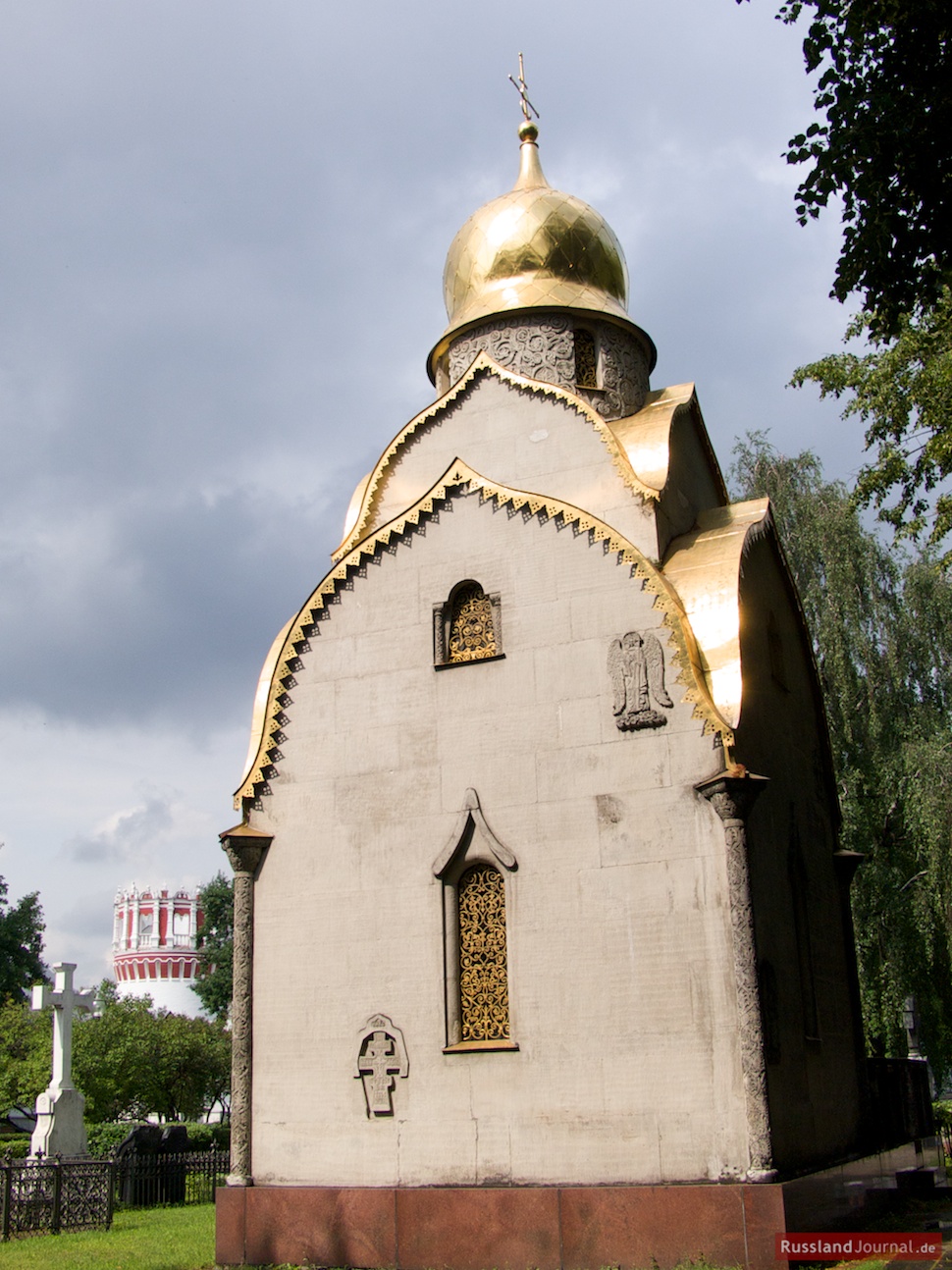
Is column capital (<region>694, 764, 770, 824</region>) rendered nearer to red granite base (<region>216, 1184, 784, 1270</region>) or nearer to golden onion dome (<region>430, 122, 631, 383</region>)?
red granite base (<region>216, 1184, 784, 1270</region>)

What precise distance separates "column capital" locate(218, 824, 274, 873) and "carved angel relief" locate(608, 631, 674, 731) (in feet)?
12.5

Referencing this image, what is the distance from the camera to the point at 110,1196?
15.6m

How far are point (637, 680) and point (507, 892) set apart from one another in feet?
7.23

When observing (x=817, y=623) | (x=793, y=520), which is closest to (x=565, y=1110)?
(x=817, y=623)

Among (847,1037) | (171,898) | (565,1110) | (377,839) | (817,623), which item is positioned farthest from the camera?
(171,898)

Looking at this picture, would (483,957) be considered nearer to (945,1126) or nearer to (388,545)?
(388,545)

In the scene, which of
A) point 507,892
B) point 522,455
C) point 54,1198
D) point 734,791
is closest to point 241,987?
point 507,892

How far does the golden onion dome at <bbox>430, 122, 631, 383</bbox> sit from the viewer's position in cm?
1486

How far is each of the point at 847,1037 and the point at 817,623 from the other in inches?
384

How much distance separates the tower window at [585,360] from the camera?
47.9 ft

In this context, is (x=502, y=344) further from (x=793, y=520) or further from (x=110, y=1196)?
(x=110, y=1196)

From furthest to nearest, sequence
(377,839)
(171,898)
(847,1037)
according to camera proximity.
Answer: (171,898) < (847,1037) < (377,839)

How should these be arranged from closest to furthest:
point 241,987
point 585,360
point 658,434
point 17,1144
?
point 241,987, point 658,434, point 585,360, point 17,1144

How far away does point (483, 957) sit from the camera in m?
10.9
